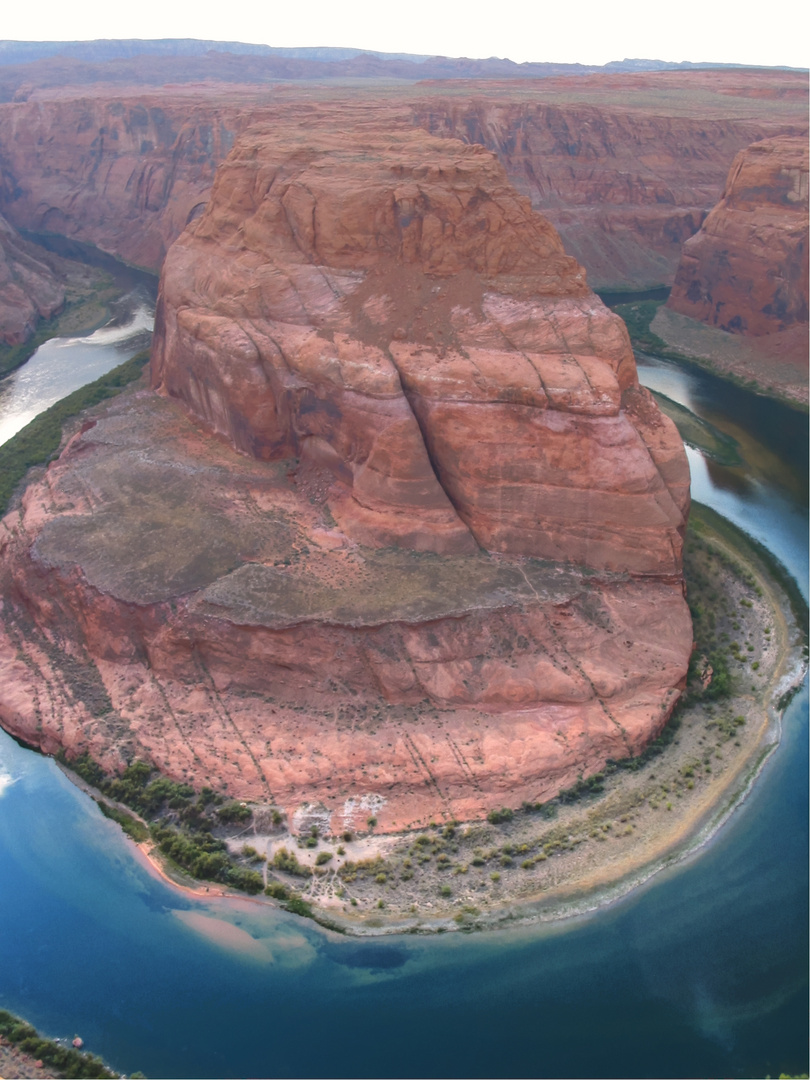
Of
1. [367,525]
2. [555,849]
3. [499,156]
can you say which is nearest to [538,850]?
[555,849]

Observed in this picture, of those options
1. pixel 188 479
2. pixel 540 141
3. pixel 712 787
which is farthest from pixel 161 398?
pixel 540 141

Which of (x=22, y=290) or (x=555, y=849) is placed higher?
(x=22, y=290)

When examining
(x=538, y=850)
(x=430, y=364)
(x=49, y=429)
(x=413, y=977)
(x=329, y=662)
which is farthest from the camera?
(x=49, y=429)

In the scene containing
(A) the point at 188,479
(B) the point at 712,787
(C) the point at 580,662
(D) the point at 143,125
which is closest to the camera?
(B) the point at 712,787

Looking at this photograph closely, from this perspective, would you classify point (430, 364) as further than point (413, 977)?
Yes

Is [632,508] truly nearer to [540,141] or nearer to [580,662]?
[580,662]

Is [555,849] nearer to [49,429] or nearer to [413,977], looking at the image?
[413,977]

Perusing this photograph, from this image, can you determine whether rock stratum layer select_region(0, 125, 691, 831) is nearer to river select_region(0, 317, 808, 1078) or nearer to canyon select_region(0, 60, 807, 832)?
canyon select_region(0, 60, 807, 832)
